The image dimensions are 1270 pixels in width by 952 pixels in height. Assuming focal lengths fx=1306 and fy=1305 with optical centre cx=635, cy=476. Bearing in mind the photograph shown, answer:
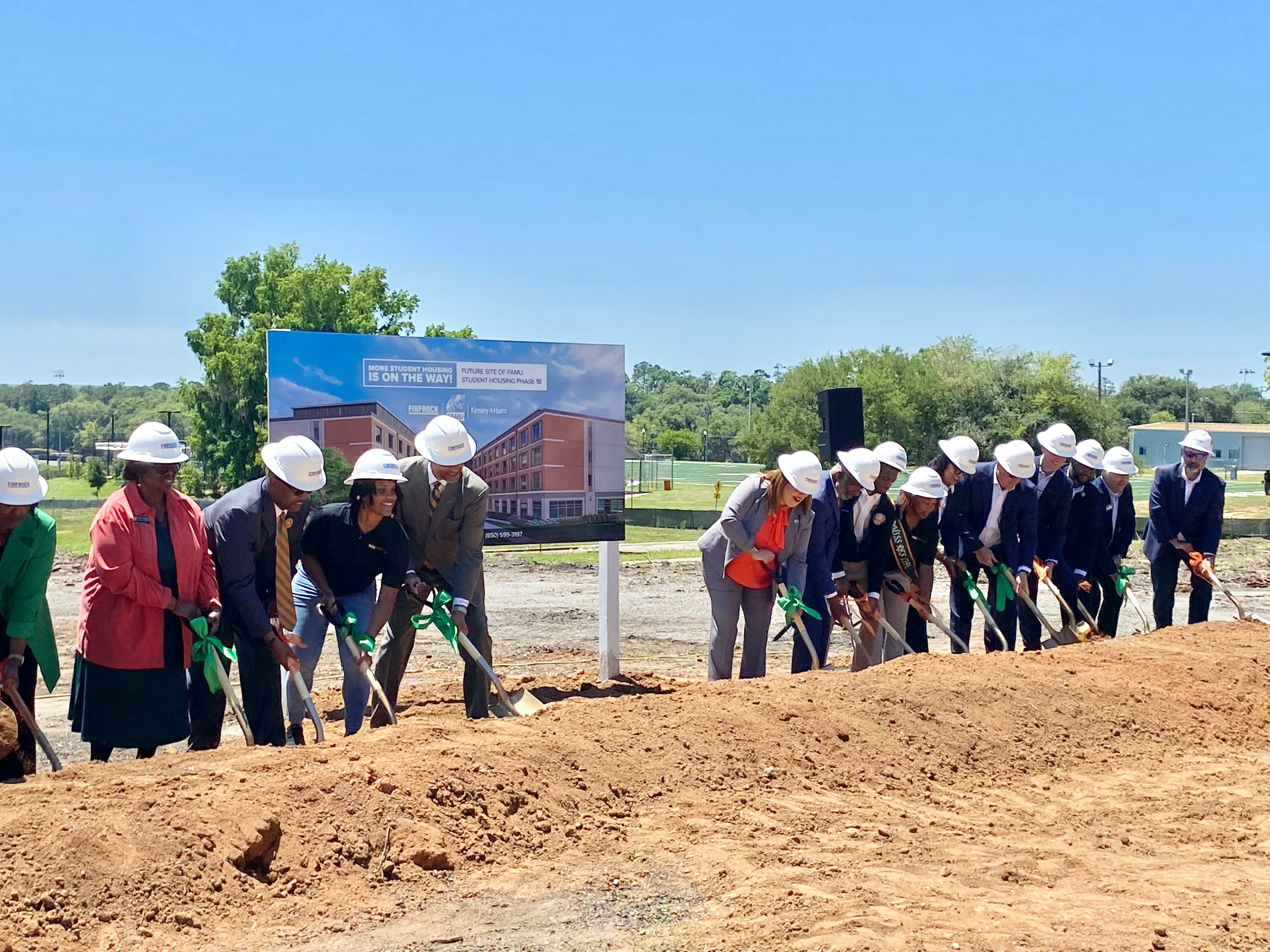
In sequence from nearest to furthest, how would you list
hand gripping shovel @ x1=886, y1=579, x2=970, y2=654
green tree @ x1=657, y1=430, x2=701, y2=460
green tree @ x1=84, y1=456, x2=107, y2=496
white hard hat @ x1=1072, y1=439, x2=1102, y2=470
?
Answer: hand gripping shovel @ x1=886, y1=579, x2=970, y2=654
white hard hat @ x1=1072, y1=439, x2=1102, y2=470
green tree @ x1=84, y1=456, x2=107, y2=496
green tree @ x1=657, y1=430, x2=701, y2=460

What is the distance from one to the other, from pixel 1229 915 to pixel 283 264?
142 ft

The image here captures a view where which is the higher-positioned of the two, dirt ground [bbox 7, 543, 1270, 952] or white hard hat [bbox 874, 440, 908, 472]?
white hard hat [bbox 874, 440, 908, 472]

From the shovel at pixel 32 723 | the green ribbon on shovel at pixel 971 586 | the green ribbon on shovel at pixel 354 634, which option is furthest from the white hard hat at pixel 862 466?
the shovel at pixel 32 723

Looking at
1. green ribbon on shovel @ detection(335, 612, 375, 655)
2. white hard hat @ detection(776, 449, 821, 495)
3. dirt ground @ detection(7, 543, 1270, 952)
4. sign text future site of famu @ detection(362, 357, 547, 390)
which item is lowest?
dirt ground @ detection(7, 543, 1270, 952)

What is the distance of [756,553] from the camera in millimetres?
7930

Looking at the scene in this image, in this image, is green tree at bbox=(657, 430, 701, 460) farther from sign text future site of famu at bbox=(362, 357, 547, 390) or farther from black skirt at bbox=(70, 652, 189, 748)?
black skirt at bbox=(70, 652, 189, 748)

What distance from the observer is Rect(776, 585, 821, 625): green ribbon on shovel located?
8.16m

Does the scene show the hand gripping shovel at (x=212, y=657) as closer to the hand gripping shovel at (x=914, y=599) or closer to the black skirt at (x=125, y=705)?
the black skirt at (x=125, y=705)

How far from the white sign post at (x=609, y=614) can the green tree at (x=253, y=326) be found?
2953cm

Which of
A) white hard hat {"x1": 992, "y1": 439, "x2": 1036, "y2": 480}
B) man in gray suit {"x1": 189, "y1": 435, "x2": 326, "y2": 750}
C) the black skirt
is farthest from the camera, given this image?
white hard hat {"x1": 992, "y1": 439, "x2": 1036, "y2": 480}

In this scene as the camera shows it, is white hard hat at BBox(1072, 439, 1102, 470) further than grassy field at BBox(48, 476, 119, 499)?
No

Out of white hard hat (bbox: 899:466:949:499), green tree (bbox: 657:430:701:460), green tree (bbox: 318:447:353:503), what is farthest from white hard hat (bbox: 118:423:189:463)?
green tree (bbox: 657:430:701:460)

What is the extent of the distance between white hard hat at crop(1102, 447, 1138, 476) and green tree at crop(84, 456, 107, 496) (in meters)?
42.7

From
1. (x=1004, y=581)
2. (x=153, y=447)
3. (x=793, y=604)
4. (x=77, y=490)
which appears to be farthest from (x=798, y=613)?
(x=77, y=490)
